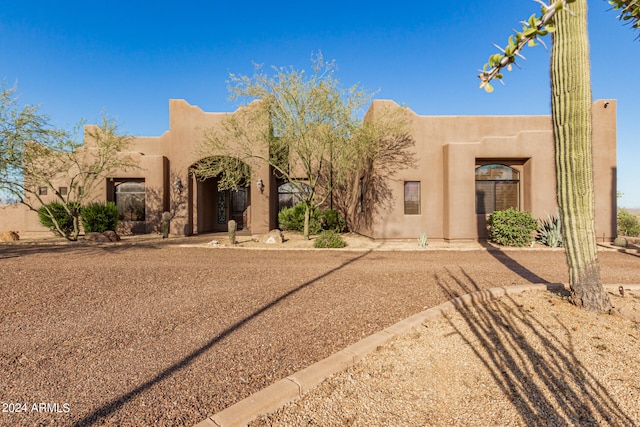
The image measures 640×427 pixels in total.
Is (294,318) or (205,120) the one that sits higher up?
(205,120)

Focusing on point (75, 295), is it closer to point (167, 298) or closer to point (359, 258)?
point (167, 298)

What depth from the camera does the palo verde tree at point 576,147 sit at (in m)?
3.83

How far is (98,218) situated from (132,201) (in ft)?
8.61

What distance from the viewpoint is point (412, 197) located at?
12.8 metres

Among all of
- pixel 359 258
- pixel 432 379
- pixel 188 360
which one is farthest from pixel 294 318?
pixel 359 258

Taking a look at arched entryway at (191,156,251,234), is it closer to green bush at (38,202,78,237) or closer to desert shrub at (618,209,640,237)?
green bush at (38,202,78,237)

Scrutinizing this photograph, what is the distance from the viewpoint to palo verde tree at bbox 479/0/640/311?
12.6 feet

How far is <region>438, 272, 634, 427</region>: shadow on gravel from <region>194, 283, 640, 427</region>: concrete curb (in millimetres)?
582

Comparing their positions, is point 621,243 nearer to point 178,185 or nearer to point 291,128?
point 291,128

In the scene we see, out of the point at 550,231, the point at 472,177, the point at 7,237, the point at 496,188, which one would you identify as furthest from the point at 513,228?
the point at 7,237

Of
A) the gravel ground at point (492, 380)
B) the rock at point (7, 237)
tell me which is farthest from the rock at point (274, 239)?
the rock at point (7, 237)

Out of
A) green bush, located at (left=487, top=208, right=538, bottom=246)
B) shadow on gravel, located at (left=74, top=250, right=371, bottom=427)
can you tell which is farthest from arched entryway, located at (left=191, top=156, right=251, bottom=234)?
shadow on gravel, located at (left=74, top=250, right=371, bottom=427)

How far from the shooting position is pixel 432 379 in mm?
2584

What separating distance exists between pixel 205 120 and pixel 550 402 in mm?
15860
